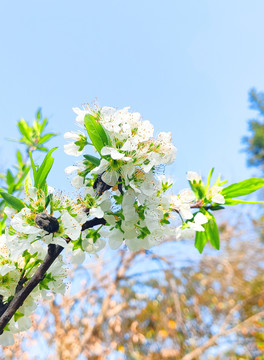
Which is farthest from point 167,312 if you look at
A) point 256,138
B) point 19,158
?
point 256,138

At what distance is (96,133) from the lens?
0.62m

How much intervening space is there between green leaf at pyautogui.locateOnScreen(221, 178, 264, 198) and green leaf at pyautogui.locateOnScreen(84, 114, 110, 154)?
0.33 metres

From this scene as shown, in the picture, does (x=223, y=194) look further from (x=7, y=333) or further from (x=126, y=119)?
(x=7, y=333)

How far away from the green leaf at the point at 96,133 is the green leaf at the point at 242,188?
33 centimetres

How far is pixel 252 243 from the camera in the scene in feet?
12.0

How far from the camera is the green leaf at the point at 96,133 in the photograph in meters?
0.62

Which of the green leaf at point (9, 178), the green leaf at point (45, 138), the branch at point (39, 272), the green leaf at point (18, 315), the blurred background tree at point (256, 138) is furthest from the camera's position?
the blurred background tree at point (256, 138)

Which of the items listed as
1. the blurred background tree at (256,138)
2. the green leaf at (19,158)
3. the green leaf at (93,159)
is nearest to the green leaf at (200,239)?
the green leaf at (93,159)

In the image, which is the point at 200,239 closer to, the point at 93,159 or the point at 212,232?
the point at 212,232

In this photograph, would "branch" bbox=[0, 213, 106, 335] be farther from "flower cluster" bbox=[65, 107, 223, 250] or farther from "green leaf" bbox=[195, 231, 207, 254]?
"green leaf" bbox=[195, 231, 207, 254]

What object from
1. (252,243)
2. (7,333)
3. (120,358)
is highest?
(252,243)

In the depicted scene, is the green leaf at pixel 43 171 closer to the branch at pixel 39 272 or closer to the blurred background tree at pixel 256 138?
the branch at pixel 39 272

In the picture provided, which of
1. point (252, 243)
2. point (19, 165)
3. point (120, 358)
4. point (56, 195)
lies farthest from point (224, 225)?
point (56, 195)

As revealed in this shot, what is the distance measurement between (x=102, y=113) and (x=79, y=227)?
0.82 feet
